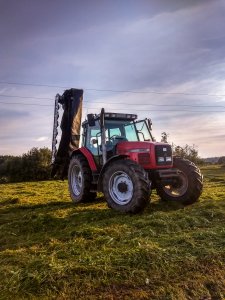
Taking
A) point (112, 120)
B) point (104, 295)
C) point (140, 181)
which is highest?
point (112, 120)

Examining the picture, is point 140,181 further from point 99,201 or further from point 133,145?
point 99,201

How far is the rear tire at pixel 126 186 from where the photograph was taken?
8.00m

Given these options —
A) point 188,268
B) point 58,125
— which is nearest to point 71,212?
point 58,125

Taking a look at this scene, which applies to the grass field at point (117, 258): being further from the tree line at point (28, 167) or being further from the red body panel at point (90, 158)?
the tree line at point (28, 167)

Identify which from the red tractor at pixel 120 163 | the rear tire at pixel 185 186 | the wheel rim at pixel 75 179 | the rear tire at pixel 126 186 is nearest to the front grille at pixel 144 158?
the red tractor at pixel 120 163

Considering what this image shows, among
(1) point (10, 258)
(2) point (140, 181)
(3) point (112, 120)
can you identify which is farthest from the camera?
(3) point (112, 120)

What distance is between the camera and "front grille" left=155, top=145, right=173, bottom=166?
359 inches

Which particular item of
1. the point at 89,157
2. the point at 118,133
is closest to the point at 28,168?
the point at 89,157

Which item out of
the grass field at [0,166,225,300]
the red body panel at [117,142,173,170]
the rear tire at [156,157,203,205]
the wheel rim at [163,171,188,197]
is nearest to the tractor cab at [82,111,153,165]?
the red body panel at [117,142,173,170]

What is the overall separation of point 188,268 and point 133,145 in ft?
16.7

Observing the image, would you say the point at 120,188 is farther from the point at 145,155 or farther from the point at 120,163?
the point at 145,155

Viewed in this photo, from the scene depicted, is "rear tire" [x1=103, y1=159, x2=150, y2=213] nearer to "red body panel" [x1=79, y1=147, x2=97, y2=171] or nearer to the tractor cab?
the tractor cab

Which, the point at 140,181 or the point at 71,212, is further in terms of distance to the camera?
the point at 71,212

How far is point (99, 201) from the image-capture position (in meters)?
10.9
